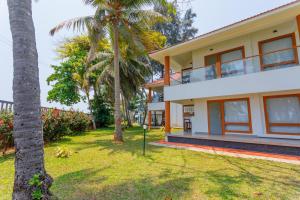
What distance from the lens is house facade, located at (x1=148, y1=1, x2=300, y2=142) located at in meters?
8.47

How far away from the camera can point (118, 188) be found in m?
4.46

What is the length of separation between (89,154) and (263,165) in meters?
7.28

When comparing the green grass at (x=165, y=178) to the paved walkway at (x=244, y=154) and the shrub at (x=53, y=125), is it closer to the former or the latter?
the paved walkway at (x=244, y=154)

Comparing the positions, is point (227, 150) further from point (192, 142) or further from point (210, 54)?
point (210, 54)

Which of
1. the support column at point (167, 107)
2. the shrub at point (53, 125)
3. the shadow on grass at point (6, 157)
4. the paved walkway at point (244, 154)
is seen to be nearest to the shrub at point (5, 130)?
the shadow on grass at point (6, 157)

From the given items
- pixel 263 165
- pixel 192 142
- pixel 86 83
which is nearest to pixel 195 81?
pixel 192 142

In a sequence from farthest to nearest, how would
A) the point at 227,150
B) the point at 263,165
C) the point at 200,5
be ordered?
the point at 227,150 < the point at 200,5 < the point at 263,165

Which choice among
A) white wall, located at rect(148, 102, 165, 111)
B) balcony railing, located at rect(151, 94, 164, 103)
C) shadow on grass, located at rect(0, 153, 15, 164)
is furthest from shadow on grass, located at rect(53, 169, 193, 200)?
balcony railing, located at rect(151, 94, 164, 103)

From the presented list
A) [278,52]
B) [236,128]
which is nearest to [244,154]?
[236,128]

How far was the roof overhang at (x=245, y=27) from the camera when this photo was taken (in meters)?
7.88

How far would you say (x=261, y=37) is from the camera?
10109mm

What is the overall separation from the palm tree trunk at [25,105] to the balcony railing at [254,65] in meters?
9.20

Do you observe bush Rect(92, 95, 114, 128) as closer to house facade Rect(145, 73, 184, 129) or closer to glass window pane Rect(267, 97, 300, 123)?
house facade Rect(145, 73, 184, 129)

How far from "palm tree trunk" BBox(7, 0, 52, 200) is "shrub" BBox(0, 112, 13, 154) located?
5915 mm
